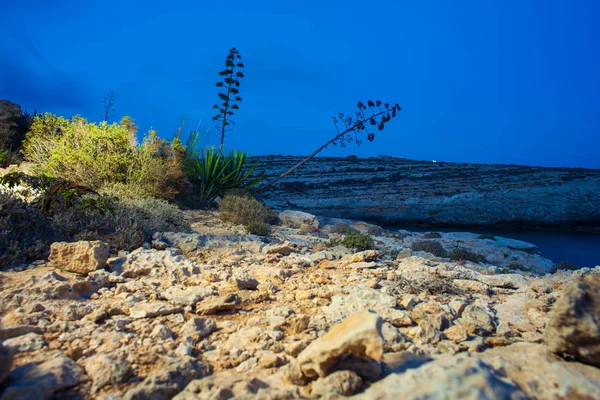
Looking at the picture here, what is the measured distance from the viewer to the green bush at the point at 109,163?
6.93 m

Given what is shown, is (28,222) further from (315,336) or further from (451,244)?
(451,244)

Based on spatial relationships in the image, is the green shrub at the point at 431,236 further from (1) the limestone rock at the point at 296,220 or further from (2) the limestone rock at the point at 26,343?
(2) the limestone rock at the point at 26,343

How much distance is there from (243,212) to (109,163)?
271cm

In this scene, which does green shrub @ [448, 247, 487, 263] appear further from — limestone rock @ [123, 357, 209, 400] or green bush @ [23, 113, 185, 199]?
green bush @ [23, 113, 185, 199]

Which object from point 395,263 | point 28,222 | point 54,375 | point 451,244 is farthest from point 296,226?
point 54,375

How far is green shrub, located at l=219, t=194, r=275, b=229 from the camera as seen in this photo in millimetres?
6707

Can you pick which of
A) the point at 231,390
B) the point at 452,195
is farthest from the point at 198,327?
the point at 452,195

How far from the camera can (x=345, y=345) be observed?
4.75ft

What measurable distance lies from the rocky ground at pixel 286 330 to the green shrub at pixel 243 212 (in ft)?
9.54

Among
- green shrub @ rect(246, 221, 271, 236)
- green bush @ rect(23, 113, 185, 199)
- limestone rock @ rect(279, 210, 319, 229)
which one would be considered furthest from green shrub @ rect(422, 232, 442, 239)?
green bush @ rect(23, 113, 185, 199)

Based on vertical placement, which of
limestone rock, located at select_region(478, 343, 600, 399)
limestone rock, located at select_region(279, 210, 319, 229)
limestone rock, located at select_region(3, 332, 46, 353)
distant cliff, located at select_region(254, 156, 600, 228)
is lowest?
limestone rock, located at select_region(3, 332, 46, 353)

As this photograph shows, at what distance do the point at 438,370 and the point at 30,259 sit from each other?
3.54 m

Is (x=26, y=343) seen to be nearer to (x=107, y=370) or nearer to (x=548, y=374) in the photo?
(x=107, y=370)

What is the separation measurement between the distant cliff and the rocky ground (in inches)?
250
